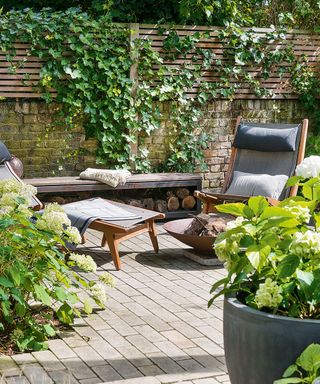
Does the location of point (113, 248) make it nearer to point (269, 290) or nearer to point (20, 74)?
point (20, 74)

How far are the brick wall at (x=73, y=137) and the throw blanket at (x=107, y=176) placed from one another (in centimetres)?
50

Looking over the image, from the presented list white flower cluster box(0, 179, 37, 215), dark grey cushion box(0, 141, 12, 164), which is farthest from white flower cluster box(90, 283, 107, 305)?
dark grey cushion box(0, 141, 12, 164)

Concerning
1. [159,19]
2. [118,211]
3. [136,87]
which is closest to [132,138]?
[136,87]

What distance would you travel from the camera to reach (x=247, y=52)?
898 cm

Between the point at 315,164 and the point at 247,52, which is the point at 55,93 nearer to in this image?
the point at 247,52

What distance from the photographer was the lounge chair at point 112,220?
5.90m

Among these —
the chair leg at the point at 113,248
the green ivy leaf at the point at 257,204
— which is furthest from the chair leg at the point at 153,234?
the green ivy leaf at the point at 257,204

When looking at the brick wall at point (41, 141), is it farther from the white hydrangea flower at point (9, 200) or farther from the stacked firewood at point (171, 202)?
the white hydrangea flower at point (9, 200)

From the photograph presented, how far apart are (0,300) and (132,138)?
4.44 m

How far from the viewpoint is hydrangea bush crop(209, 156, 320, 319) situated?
2.97 meters

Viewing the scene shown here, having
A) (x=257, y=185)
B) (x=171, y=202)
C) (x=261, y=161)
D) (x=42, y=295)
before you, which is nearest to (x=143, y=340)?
(x=42, y=295)

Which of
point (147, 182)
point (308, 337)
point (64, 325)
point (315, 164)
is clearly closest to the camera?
point (308, 337)

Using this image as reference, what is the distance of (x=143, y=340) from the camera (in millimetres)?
4422

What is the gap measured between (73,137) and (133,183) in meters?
0.87
